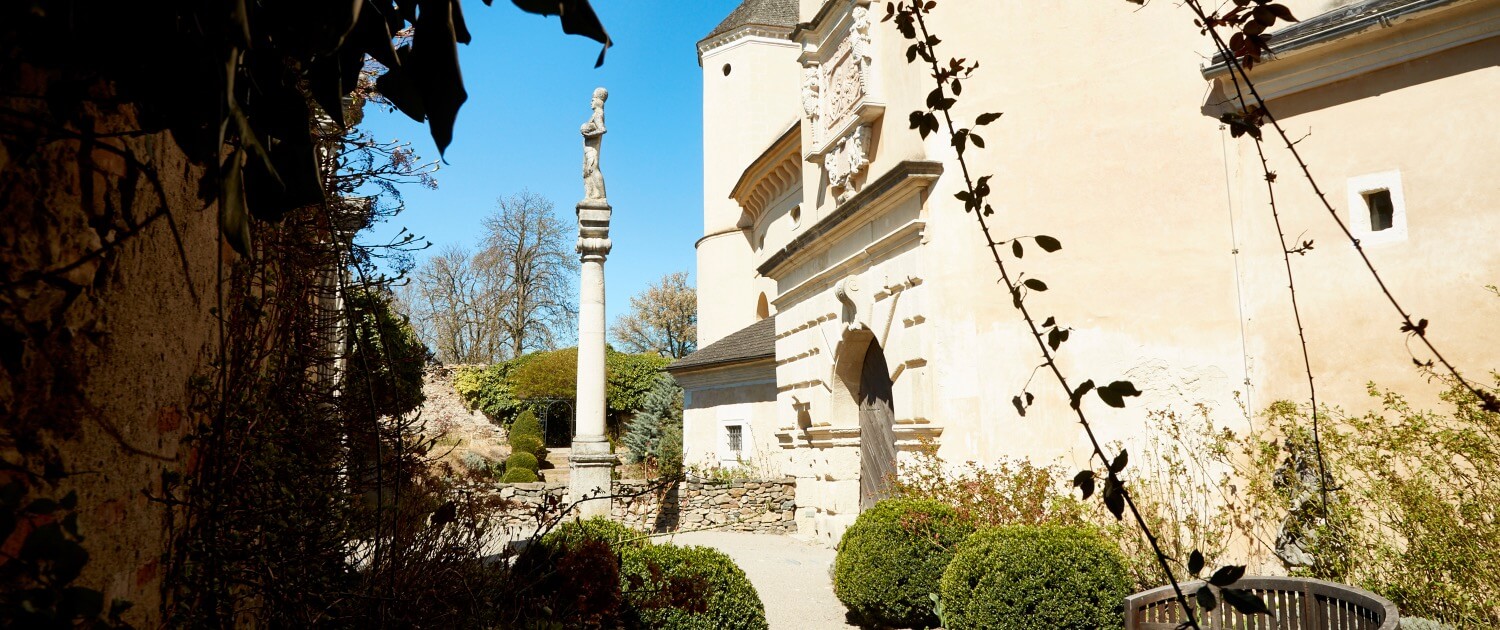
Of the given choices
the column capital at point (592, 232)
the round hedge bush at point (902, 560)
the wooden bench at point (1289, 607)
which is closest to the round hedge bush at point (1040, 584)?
the round hedge bush at point (902, 560)

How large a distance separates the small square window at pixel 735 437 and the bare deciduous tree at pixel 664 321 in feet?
85.1

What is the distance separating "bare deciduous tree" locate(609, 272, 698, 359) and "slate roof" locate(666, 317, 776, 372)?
2364 cm

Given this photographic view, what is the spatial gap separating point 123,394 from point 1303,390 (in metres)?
7.88

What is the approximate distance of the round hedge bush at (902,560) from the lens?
7.67m

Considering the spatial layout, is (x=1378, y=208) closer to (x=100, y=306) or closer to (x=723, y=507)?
(x=100, y=306)

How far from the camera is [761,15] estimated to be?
85.8 ft

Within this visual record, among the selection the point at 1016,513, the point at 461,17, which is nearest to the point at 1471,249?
the point at 1016,513

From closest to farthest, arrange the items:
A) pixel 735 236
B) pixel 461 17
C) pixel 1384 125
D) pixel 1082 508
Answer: pixel 461 17
pixel 1384 125
pixel 1082 508
pixel 735 236

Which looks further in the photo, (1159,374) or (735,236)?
(735,236)

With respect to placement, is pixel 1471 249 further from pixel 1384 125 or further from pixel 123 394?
pixel 123 394

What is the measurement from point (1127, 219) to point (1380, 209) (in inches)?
75.0

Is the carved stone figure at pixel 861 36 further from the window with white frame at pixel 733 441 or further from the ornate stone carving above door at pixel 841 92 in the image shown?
the window with white frame at pixel 733 441

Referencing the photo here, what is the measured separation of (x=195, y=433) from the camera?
2.37m

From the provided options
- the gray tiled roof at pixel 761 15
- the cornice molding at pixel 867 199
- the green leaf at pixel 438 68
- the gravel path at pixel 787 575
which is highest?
the gray tiled roof at pixel 761 15
